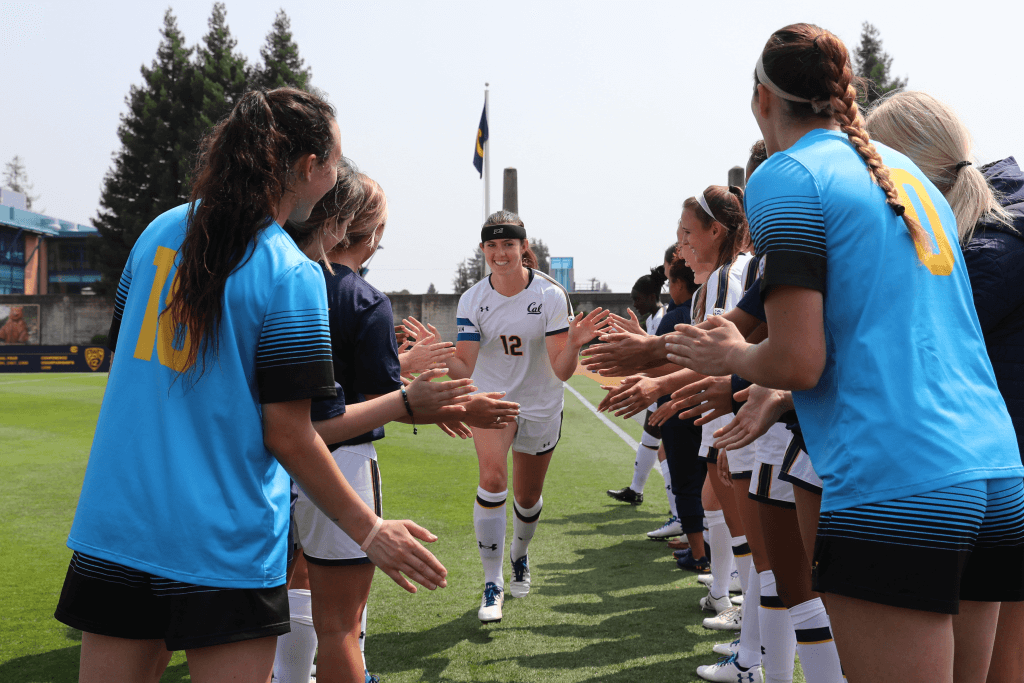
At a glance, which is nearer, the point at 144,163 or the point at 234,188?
the point at 234,188

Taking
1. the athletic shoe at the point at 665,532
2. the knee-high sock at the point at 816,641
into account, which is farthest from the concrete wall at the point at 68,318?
the knee-high sock at the point at 816,641

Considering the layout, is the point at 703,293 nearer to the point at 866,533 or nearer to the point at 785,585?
the point at 785,585

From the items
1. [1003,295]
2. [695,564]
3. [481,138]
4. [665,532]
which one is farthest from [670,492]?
[481,138]

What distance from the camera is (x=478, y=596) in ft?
17.2

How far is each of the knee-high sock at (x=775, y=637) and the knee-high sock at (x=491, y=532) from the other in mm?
2012

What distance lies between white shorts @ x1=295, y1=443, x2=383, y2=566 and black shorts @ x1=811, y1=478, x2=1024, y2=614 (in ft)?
5.33

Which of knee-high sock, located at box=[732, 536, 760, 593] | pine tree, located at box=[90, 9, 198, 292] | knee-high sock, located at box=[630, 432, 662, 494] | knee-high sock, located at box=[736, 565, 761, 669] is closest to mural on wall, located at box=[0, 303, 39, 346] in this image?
pine tree, located at box=[90, 9, 198, 292]

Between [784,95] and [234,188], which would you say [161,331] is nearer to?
[234,188]

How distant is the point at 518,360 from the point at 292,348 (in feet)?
12.7

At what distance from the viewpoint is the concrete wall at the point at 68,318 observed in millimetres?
42500

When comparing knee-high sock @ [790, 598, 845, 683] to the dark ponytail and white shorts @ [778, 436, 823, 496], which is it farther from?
the dark ponytail

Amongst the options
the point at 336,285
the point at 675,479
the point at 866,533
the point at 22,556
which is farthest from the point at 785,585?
the point at 22,556

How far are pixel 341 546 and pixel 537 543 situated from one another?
13.8 ft

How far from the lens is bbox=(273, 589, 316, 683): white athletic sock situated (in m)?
3.06
